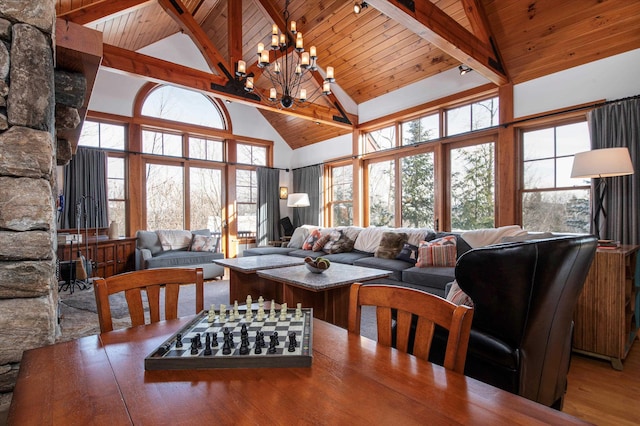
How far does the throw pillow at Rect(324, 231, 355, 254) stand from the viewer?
211 inches

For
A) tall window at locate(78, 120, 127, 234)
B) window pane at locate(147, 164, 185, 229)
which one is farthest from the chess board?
window pane at locate(147, 164, 185, 229)

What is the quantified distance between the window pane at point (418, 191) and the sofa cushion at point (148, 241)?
404 centimetres

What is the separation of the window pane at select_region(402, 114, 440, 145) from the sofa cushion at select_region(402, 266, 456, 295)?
2.26 m

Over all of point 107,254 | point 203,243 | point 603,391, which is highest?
point 203,243

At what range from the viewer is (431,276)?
11.6ft

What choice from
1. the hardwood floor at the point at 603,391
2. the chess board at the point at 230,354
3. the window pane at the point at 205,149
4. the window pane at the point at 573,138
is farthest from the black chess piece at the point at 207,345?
the window pane at the point at 205,149

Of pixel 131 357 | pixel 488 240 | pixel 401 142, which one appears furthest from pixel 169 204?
pixel 131 357

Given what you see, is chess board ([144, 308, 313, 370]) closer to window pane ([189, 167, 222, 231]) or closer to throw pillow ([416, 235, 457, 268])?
throw pillow ([416, 235, 457, 268])

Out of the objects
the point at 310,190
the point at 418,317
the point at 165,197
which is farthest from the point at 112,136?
the point at 418,317

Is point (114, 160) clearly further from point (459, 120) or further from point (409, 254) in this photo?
point (459, 120)

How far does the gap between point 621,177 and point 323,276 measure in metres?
3.05

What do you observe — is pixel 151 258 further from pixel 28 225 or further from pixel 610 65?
pixel 610 65

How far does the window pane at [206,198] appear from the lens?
6469 mm

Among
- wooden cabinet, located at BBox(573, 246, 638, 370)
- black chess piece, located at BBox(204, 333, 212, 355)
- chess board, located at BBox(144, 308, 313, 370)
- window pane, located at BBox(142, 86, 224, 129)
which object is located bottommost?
wooden cabinet, located at BBox(573, 246, 638, 370)
